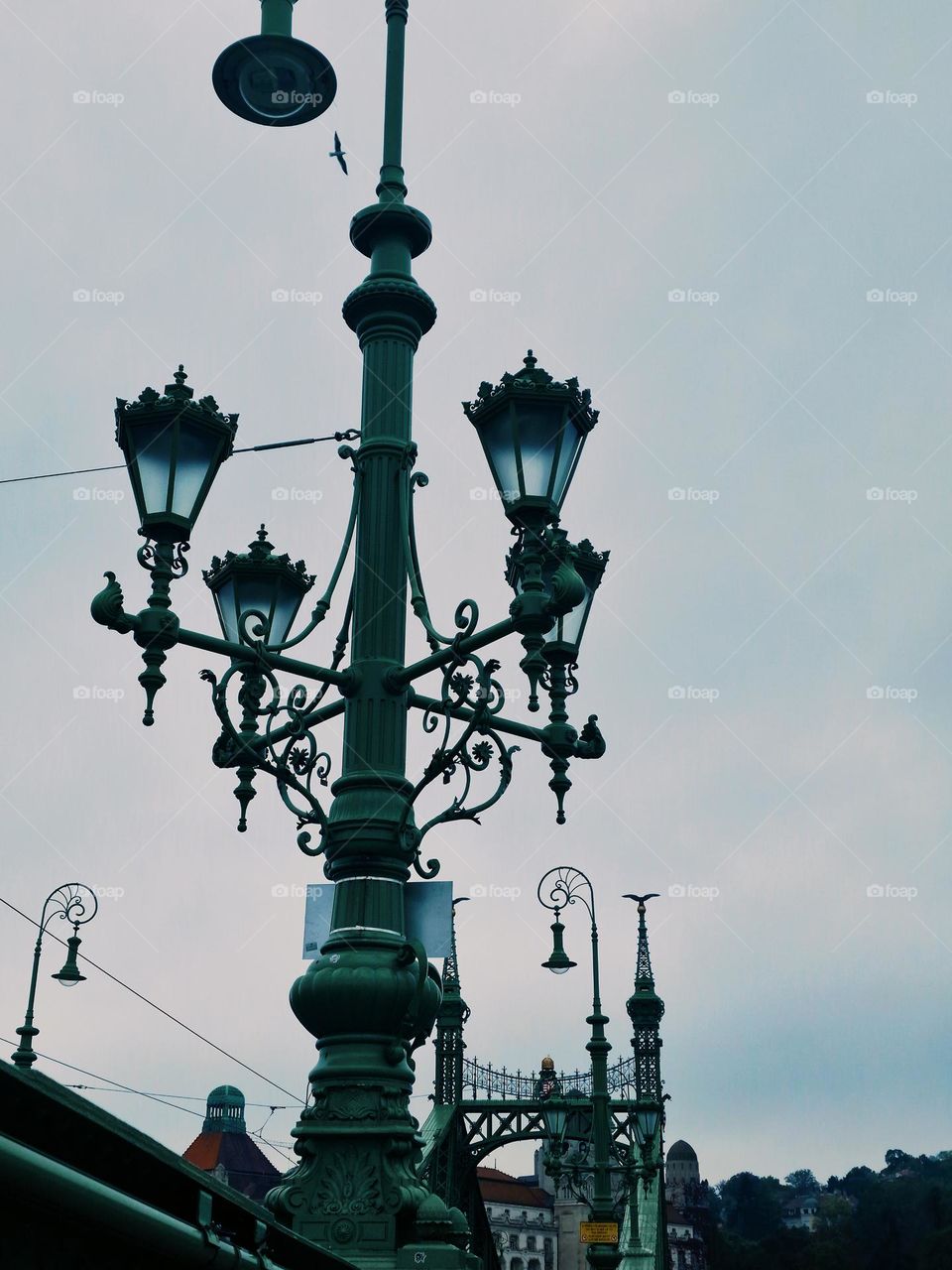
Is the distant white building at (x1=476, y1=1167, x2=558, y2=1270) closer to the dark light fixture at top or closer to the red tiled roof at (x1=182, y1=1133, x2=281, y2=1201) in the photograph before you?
the red tiled roof at (x1=182, y1=1133, x2=281, y2=1201)

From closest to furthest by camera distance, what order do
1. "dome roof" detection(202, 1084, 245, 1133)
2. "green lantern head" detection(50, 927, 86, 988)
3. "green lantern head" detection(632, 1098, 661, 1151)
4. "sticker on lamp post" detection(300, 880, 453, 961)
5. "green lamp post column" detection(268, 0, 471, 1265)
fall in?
"green lamp post column" detection(268, 0, 471, 1265), "sticker on lamp post" detection(300, 880, 453, 961), "green lantern head" detection(50, 927, 86, 988), "green lantern head" detection(632, 1098, 661, 1151), "dome roof" detection(202, 1084, 245, 1133)

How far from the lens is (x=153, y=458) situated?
6.05 metres

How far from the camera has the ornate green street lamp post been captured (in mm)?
5355

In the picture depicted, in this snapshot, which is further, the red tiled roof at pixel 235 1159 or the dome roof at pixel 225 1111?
the dome roof at pixel 225 1111

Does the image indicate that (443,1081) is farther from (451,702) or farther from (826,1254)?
(826,1254)

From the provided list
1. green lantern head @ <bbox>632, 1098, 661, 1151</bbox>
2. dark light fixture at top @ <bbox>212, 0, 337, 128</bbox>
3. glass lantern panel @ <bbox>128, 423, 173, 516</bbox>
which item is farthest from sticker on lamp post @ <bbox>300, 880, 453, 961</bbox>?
green lantern head @ <bbox>632, 1098, 661, 1151</bbox>

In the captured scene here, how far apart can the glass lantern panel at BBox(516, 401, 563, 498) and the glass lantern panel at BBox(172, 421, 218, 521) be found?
142 centimetres

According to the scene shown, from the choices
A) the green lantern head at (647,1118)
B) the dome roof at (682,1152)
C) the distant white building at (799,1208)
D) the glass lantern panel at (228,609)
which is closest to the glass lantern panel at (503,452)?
the glass lantern panel at (228,609)

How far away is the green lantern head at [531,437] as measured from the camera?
6.01 metres

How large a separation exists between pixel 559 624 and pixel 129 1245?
4.33m

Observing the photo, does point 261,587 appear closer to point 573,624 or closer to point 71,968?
point 573,624

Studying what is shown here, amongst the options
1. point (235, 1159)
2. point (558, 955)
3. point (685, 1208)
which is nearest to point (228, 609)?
point (558, 955)

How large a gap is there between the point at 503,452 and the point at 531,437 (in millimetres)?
151

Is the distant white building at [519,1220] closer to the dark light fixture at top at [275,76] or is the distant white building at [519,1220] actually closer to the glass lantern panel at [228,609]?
the glass lantern panel at [228,609]
